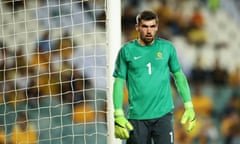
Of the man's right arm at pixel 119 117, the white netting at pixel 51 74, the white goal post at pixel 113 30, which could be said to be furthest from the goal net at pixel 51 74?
the man's right arm at pixel 119 117

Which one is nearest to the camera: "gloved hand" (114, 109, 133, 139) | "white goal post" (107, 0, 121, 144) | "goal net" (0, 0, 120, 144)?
"gloved hand" (114, 109, 133, 139)

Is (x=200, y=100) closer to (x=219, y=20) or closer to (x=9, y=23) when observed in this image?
(x=219, y=20)

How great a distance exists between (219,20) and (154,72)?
1.25 m

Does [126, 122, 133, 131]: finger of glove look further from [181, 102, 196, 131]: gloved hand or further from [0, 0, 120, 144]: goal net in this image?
[0, 0, 120, 144]: goal net

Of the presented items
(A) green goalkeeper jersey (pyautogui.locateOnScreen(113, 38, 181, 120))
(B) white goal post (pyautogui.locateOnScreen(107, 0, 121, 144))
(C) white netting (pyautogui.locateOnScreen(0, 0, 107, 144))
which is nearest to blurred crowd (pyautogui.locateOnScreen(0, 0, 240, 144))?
(C) white netting (pyautogui.locateOnScreen(0, 0, 107, 144))

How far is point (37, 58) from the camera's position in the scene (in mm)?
3053

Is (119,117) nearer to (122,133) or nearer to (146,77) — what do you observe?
(122,133)

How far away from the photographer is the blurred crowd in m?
3.05

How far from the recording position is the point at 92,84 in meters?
3.04

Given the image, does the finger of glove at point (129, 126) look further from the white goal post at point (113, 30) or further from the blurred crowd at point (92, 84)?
the blurred crowd at point (92, 84)

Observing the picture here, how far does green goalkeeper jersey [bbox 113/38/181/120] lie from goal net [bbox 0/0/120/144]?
0.85m

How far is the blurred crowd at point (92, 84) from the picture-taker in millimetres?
3047

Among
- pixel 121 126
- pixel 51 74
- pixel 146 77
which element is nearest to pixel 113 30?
pixel 146 77

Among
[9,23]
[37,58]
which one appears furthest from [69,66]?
[9,23]
